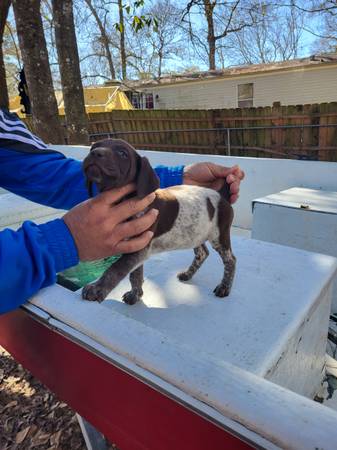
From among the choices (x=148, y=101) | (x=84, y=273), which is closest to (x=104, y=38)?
(x=148, y=101)

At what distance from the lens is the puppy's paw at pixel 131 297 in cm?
157

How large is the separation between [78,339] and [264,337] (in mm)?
651

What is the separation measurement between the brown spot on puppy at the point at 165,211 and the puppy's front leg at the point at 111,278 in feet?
0.35

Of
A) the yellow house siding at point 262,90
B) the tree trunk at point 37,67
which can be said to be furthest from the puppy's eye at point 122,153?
the yellow house siding at point 262,90

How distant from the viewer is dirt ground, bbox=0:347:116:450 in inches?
83.1

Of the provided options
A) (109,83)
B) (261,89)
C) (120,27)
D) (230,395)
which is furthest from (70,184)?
(109,83)

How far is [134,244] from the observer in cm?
129

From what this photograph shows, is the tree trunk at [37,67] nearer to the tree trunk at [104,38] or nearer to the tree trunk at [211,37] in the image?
the tree trunk at [211,37]

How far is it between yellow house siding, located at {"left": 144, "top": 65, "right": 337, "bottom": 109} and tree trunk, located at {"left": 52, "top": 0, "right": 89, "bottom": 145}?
11.9 meters

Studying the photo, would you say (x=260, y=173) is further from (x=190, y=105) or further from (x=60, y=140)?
(x=190, y=105)

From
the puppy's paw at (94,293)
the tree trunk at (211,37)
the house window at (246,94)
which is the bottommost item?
the puppy's paw at (94,293)

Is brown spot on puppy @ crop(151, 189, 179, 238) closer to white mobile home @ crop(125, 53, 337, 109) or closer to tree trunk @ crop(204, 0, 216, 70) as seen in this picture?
white mobile home @ crop(125, 53, 337, 109)

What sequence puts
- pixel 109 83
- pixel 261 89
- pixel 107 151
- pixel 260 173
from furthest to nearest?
pixel 109 83 → pixel 261 89 → pixel 260 173 → pixel 107 151

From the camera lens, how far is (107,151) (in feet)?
3.59
